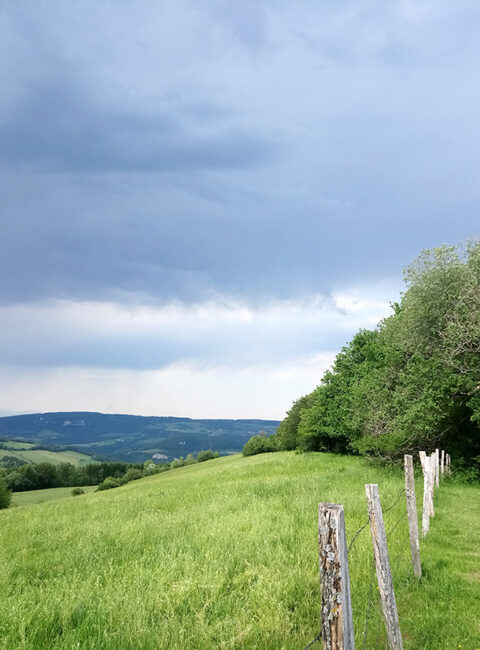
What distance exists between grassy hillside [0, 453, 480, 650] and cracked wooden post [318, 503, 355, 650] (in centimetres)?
275

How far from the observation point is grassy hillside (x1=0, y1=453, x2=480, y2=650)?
5949 mm

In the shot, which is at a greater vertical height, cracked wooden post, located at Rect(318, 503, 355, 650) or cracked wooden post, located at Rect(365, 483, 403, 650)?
cracked wooden post, located at Rect(318, 503, 355, 650)

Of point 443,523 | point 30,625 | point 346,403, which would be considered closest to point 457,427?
point 346,403

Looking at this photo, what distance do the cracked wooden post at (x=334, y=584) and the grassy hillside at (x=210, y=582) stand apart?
2.75 meters

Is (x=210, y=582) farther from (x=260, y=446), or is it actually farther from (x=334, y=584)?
(x=260, y=446)

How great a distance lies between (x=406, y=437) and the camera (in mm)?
28344

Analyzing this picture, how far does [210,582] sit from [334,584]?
4689 mm

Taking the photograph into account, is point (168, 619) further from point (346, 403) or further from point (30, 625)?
point (346, 403)

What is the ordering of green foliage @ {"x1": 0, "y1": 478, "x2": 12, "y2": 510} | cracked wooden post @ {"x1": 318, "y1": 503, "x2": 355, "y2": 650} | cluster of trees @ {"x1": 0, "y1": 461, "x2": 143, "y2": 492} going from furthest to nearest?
cluster of trees @ {"x1": 0, "y1": 461, "x2": 143, "y2": 492} → green foliage @ {"x1": 0, "y1": 478, "x2": 12, "y2": 510} → cracked wooden post @ {"x1": 318, "y1": 503, "x2": 355, "y2": 650}

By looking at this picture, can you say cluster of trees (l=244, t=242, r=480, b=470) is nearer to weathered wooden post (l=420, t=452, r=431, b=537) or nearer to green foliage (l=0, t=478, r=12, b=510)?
weathered wooden post (l=420, t=452, r=431, b=537)

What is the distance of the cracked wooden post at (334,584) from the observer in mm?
3461

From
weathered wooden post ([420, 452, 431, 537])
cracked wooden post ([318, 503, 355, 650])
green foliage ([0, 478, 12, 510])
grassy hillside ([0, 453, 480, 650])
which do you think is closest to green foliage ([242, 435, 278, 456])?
green foliage ([0, 478, 12, 510])

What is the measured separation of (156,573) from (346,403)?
36457 millimetres

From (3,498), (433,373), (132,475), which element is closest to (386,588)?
(433,373)
